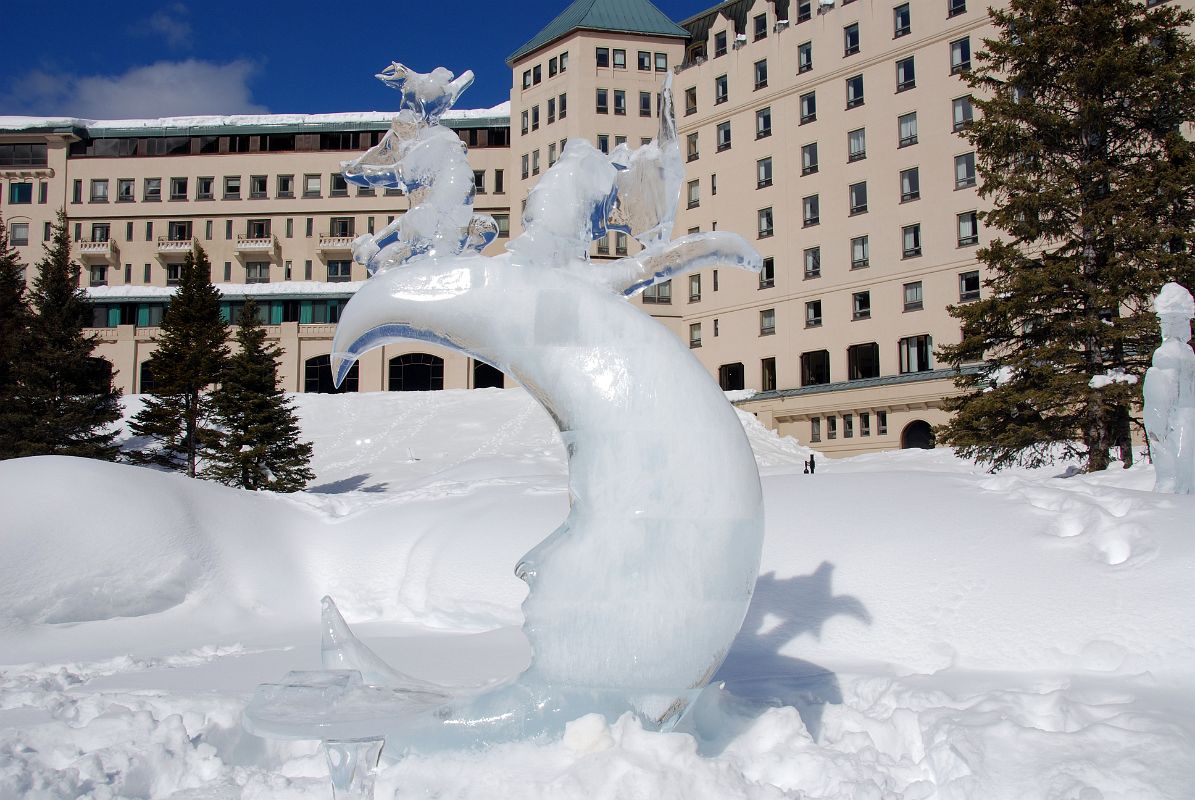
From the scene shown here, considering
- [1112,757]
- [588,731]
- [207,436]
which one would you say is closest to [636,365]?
[588,731]

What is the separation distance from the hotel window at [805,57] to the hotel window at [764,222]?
20.5 feet

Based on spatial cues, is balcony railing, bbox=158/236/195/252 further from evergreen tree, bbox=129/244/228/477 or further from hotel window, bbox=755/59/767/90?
hotel window, bbox=755/59/767/90

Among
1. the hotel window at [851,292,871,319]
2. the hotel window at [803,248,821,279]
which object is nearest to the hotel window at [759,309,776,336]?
the hotel window at [803,248,821,279]

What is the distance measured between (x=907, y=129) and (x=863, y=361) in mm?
9571

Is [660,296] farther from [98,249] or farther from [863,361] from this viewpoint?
[98,249]

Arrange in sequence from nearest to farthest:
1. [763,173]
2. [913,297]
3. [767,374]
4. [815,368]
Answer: [913,297]
[815,368]
[767,374]
[763,173]

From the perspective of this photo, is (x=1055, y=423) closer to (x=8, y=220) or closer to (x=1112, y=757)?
(x=1112, y=757)

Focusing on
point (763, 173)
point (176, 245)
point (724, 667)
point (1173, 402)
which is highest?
point (763, 173)

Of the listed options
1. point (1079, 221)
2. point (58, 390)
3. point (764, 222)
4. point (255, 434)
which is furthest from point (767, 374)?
point (58, 390)

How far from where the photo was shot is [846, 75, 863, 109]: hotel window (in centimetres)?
4097

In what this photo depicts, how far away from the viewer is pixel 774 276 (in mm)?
43000

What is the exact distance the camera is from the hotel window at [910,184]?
3884 cm

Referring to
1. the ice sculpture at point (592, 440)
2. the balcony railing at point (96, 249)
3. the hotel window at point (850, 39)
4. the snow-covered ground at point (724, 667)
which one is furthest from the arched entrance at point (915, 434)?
the balcony railing at point (96, 249)

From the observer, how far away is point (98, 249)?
5344 cm
